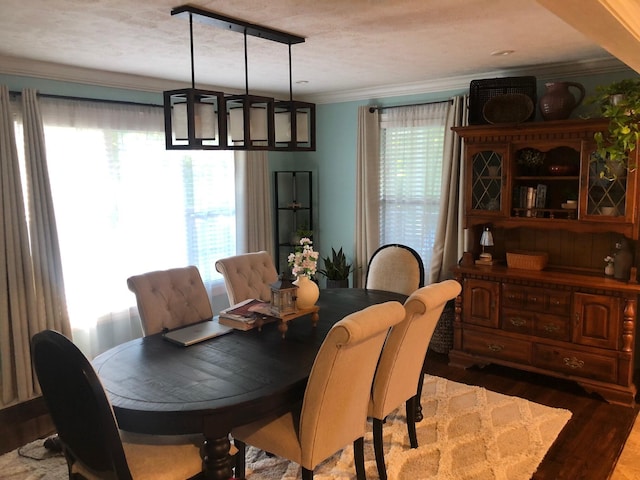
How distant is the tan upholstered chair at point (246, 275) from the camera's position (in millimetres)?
3594

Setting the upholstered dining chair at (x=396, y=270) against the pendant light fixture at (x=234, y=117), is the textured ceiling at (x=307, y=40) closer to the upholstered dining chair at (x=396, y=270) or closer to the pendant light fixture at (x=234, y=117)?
the pendant light fixture at (x=234, y=117)

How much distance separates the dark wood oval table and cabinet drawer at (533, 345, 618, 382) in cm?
192

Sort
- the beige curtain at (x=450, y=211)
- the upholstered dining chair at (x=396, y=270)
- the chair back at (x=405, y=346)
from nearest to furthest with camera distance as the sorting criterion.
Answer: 1. the chair back at (x=405, y=346)
2. the upholstered dining chair at (x=396, y=270)
3. the beige curtain at (x=450, y=211)

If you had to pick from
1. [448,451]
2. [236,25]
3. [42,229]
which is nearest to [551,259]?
[448,451]

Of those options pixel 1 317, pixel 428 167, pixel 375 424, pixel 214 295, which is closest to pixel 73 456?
pixel 375 424

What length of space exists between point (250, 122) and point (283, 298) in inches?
37.6

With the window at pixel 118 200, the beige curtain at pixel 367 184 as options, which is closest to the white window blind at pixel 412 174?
the beige curtain at pixel 367 184

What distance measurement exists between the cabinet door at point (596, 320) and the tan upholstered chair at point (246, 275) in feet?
7.13

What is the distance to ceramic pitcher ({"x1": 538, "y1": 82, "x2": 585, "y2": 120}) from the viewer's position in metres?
3.76

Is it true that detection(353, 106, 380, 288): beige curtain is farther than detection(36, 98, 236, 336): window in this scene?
Yes

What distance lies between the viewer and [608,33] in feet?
5.98

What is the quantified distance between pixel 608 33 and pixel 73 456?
2.58 meters

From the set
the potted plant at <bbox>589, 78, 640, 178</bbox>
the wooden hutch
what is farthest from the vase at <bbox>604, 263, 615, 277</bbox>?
the potted plant at <bbox>589, 78, 640, 178</bbox>

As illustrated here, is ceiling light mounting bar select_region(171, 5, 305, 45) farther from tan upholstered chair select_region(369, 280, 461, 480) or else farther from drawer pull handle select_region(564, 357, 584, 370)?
drawer pull handle select_region(564, 357, 584, 370)
